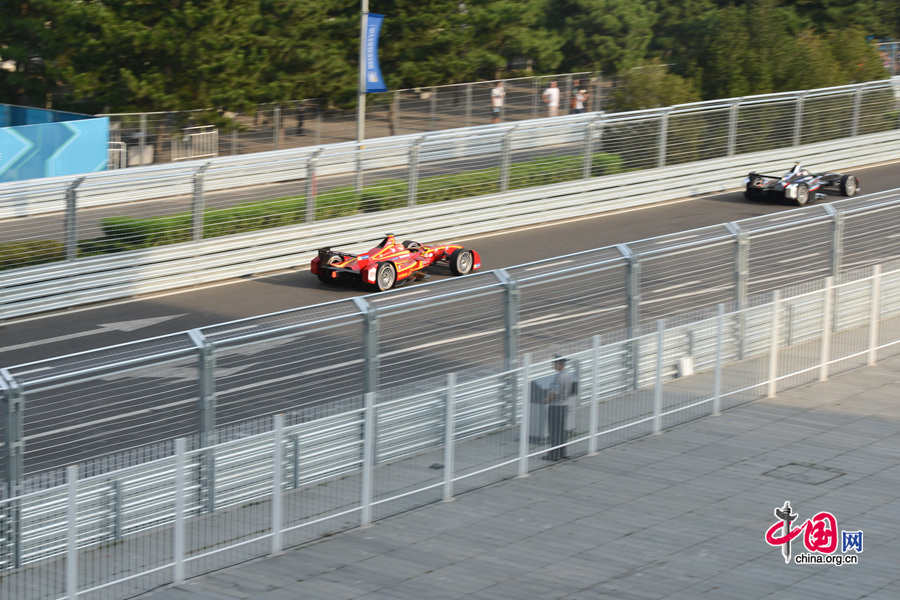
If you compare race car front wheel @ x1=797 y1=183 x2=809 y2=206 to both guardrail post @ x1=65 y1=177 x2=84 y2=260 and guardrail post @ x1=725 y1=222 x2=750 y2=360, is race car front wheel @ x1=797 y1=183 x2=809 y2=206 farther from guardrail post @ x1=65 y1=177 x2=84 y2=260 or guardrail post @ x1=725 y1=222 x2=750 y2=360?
guardrail post @ x1=65 y1=177 x2=84 y2=260

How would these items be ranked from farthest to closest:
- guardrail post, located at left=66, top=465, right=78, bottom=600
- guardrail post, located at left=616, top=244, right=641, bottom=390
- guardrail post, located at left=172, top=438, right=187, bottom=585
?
guardrail post, located at left=616, top=244, right=641, bottom=390
guardrail post, located at left=172, top=438, right=187, bottom=585
guardrail post, located at left=66, top=465, right=78, bottom=600

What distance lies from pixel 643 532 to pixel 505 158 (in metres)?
16.5

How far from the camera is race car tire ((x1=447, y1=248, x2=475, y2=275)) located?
22.8m

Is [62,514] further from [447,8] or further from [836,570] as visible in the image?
[447,8]

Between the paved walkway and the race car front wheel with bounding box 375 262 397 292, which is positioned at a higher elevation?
the race car front wheel with bounding box 375 262 397 292

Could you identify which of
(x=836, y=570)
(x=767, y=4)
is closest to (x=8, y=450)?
(x=836, y=570)

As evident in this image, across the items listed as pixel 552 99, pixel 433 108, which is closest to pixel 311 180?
pixel 433 108

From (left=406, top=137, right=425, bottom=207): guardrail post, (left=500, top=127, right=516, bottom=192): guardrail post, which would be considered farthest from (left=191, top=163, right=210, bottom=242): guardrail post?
(left=500, top=127, right=516, bottom=192): guardrail post

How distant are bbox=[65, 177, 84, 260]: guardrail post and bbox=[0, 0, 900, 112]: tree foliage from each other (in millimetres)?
13137

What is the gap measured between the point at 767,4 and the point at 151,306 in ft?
77.9

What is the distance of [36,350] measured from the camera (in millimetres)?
18453

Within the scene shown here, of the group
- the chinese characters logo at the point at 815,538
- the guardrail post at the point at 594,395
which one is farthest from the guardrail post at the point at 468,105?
the chinese characters logo at the point at 815,538

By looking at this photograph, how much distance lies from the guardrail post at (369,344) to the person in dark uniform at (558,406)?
1.97m

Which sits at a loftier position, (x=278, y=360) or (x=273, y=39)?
(x=273, y=39)
